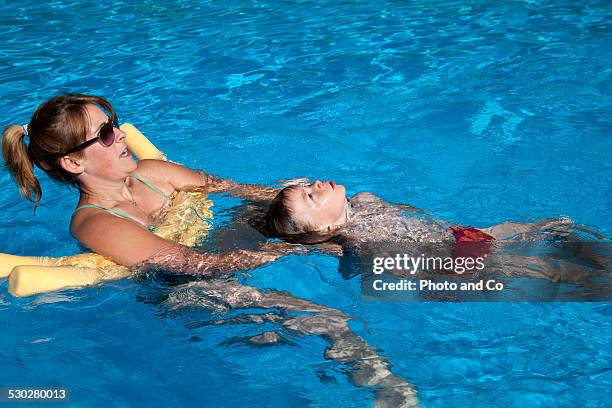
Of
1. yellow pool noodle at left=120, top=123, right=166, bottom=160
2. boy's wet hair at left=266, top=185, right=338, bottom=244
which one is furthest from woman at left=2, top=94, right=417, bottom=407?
yellow pool noodle at left=120, top=123, right=166, bottom=160

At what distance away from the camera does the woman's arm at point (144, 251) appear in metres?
4.01

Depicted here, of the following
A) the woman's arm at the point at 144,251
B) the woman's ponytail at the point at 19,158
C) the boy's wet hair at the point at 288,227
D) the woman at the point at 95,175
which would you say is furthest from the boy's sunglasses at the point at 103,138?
the boy's wet hair at the point at 288,227

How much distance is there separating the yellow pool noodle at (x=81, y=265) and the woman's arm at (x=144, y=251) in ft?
0.30

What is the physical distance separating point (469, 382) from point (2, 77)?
699 centimetres

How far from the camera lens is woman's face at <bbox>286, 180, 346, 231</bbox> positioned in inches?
178

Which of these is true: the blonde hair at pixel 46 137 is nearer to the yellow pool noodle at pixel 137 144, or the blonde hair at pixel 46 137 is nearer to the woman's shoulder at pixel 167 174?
the woman's shoulder at pixel 167 174

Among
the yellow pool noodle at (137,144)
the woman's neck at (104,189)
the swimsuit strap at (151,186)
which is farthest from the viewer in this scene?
the yellow pool noodle at (137,144)

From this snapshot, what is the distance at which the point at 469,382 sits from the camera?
3.79m

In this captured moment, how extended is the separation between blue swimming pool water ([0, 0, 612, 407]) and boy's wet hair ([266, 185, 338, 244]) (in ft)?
0.96

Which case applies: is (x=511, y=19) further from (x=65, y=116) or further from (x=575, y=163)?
(x=65, y=116)

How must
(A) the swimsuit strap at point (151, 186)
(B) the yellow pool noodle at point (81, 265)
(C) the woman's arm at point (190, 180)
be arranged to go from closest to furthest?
(B) the yellow pool noodle at point (81, 265) < (A) the swimsuit strap at point (151, 186) < (C) the woman's arm at point (190, 180)

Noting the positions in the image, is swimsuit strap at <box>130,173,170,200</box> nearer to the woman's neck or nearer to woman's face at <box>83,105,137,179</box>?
the woman's neck

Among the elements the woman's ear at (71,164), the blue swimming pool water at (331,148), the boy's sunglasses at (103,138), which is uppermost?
the boy's sunglasses at (103,138)

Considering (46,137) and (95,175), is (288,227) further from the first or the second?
(46,137)
